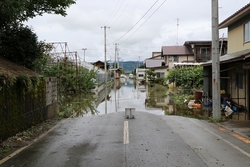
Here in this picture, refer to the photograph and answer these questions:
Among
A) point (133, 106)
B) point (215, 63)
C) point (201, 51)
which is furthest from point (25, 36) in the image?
point (201, 51)

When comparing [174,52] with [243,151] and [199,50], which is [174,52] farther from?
[243,151]

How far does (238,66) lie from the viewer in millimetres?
16891

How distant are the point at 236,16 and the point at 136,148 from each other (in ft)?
40.9

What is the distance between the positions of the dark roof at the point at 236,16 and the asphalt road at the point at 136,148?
7691mm

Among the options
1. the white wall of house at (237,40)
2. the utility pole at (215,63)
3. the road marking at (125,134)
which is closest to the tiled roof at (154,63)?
the white wall of house at (237,40)

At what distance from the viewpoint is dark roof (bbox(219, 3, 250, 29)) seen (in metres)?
15.2

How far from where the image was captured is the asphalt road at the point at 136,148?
6.26 metres

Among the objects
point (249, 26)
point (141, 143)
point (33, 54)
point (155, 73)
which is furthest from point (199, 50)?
point (141, 143)

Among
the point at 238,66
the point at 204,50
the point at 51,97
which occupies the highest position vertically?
the point at 204,50

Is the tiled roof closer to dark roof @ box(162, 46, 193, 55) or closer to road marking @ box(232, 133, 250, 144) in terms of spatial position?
dark roof @ box(162, 46, 193, 55)

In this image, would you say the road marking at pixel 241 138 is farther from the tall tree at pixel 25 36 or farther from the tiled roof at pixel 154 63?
the tiled roof at pixel 154 63

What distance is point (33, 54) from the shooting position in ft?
43.4

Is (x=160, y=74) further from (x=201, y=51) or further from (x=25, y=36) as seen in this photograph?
(x=25, y=36)

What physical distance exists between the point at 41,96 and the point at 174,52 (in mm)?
40119
